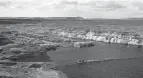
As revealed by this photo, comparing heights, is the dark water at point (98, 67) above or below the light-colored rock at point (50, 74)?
below

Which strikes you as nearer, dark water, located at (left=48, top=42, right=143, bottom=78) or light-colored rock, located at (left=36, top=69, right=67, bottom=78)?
light-colored rock, located at (left=36, top=69, right=67, bottom=78)

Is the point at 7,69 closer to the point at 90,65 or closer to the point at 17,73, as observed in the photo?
the point at 17,73

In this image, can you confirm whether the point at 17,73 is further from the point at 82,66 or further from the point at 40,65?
the point at 82,66

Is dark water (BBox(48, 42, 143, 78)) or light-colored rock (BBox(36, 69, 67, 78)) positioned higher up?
light-colored rock (BBox(36, 69, 67, 78))


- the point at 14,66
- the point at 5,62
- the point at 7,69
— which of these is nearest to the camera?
the point at 7,69

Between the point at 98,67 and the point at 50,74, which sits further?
the point at 98,67

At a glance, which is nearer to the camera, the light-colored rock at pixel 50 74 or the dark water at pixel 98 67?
the light-colored rock at pixel 50 74

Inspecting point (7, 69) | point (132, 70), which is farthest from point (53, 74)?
point (132, 70)

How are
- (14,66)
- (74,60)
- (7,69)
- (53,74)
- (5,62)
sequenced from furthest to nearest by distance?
(74,60), (5,62), (14,66), (7,69), (53,74)

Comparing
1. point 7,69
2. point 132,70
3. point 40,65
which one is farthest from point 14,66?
point 132,70

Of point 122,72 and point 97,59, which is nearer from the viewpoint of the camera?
point 122,72
